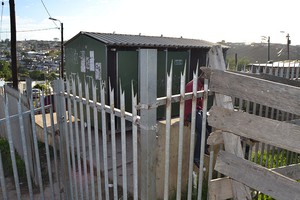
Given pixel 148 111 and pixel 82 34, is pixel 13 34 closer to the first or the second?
pixel 82 34

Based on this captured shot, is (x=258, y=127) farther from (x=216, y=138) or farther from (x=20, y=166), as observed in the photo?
(x=20, y=166)

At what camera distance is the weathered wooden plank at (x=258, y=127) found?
1.62m

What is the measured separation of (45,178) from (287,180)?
14.2 feet

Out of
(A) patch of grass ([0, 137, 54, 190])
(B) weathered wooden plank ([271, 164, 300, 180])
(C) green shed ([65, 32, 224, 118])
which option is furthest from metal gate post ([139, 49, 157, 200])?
(C) green shed ([65, 32, 224, 118])

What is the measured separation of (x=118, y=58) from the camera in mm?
6715

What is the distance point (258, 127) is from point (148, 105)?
796 millimetres

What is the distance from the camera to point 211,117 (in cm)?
204

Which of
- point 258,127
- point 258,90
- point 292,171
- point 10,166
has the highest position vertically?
point 258,90

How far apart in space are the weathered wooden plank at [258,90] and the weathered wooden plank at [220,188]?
0.75 meters

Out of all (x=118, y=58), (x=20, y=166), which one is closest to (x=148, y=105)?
(x=20, y=166)

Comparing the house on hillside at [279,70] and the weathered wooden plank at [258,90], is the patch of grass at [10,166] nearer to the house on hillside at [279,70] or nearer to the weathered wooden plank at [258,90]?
the weathered wooden plank at [258,90]

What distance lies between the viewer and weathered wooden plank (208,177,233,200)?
209cm

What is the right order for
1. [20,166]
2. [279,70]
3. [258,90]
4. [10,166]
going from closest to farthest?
[258,90], [20,166], [10,166], [279,70]

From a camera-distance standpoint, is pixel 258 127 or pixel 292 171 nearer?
pixel 258 127
